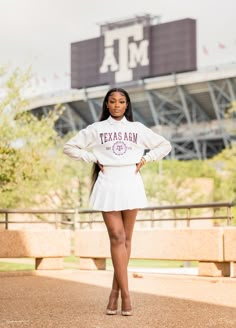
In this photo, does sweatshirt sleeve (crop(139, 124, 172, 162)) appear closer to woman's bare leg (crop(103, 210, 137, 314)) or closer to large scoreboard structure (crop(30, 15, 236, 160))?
woman's bare leg (crop(103, 210, 137, 314))

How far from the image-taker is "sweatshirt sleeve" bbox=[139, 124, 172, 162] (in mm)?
6953

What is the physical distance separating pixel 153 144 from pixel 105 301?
6.83ft

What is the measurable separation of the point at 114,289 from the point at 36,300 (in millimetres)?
1938

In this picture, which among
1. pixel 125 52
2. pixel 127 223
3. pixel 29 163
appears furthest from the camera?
pixel 125 52

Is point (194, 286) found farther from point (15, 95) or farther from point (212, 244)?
point (15, 95)

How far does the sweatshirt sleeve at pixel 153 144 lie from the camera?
6.95 m

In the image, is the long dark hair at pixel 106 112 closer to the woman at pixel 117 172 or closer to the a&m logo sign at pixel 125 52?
the woman at pixel 117 172

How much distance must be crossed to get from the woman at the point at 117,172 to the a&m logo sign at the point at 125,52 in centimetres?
7940

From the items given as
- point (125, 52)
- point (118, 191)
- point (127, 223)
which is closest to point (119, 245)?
point (127, 223)

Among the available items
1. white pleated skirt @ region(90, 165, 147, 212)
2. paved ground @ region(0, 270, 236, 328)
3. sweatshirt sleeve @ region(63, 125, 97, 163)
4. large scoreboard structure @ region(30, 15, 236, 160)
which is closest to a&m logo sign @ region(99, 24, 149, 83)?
large scoreboard structure @ region(30, 15, 236, 160)

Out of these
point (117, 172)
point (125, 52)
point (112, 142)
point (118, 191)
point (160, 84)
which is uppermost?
point (125, 52)

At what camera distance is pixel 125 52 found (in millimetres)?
89875

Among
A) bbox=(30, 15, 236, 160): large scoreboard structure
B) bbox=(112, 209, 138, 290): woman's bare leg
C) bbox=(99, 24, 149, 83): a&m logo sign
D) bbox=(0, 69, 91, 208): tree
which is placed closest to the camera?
bbox=(112, 209, 138, 290): woman's bare leg

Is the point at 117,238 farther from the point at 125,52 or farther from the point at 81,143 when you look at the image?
the point at 125,52
